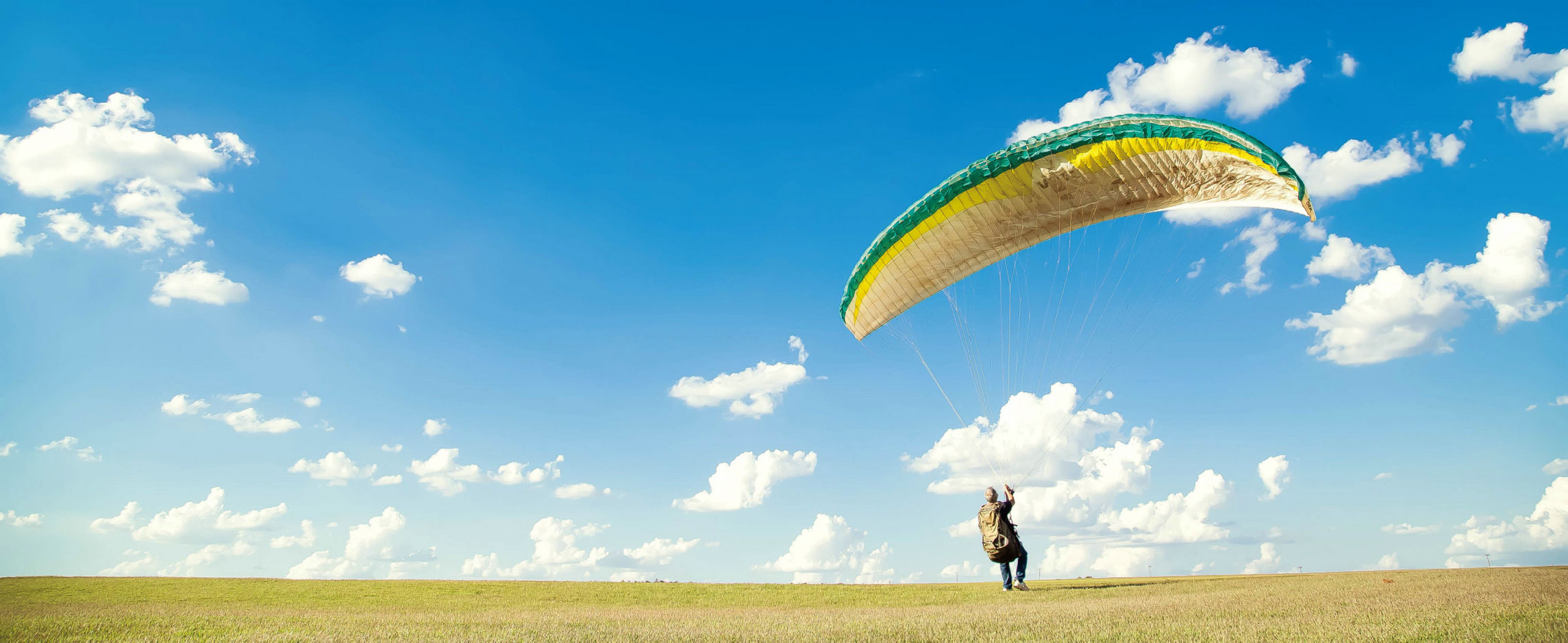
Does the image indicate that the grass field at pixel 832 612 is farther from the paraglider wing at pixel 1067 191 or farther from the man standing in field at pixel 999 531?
the paraglider wing at pixel 1067 191

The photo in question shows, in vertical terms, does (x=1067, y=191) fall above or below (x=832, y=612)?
above

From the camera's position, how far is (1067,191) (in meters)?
14.5

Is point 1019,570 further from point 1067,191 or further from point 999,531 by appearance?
point 1067,191

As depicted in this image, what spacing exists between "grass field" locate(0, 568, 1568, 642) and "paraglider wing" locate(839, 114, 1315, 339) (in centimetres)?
662

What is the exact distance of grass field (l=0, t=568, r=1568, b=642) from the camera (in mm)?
7664

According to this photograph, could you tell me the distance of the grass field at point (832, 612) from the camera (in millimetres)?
7664

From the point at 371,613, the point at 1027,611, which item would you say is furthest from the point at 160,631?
the point at 1027,611

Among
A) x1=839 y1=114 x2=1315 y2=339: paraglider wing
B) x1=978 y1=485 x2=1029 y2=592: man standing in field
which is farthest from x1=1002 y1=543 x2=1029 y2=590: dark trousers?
x1=839 y1=114 x2=1315 y2=339: paraglider wing

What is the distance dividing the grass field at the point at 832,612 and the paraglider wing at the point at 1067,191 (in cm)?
662

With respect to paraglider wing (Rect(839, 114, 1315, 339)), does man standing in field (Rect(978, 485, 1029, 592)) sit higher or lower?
lower

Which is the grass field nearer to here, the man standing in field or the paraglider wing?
the man standing in field

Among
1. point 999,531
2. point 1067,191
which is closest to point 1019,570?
point 999,531

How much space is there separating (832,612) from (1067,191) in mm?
9164

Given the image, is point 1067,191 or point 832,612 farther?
point 1067,191
